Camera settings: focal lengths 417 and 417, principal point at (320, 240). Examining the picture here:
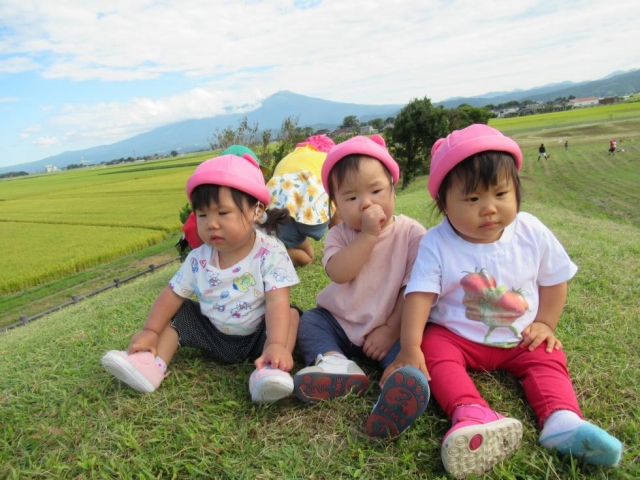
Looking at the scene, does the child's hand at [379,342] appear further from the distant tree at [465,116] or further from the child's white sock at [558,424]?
the distant tree at [465,116]

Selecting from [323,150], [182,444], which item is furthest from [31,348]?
[323,150]

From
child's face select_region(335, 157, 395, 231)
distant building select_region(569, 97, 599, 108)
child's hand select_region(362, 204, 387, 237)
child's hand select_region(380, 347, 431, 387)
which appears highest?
child's face select_region(335, 157, 395, 231)

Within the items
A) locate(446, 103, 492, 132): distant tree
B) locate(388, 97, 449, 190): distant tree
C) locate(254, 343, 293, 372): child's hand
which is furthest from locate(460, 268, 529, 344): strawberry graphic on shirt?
locate(446, 103, 492, 132): distant tree

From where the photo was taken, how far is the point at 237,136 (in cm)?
1769

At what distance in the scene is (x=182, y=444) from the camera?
1736 millimetres

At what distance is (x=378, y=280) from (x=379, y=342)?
0.31m

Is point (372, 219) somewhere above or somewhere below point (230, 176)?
below

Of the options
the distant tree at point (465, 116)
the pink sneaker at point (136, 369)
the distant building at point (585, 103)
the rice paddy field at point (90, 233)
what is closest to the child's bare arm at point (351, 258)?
the pink sneaker at point (136, 369)

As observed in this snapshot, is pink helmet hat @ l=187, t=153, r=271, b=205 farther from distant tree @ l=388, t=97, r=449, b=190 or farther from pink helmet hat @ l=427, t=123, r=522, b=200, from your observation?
distant tree @ l=388, t=97, r=449, b=190

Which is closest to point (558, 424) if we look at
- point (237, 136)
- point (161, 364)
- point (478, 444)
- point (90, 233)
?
point (478, 444)

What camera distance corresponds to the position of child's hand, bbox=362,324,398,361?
2.10 metres

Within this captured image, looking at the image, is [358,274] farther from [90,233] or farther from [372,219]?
[90,233]

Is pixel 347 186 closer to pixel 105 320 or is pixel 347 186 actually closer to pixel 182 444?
pixel 182 444

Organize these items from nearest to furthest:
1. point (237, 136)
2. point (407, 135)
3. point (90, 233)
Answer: point (237, 136) < point (90, 233) < point (407, 135)
